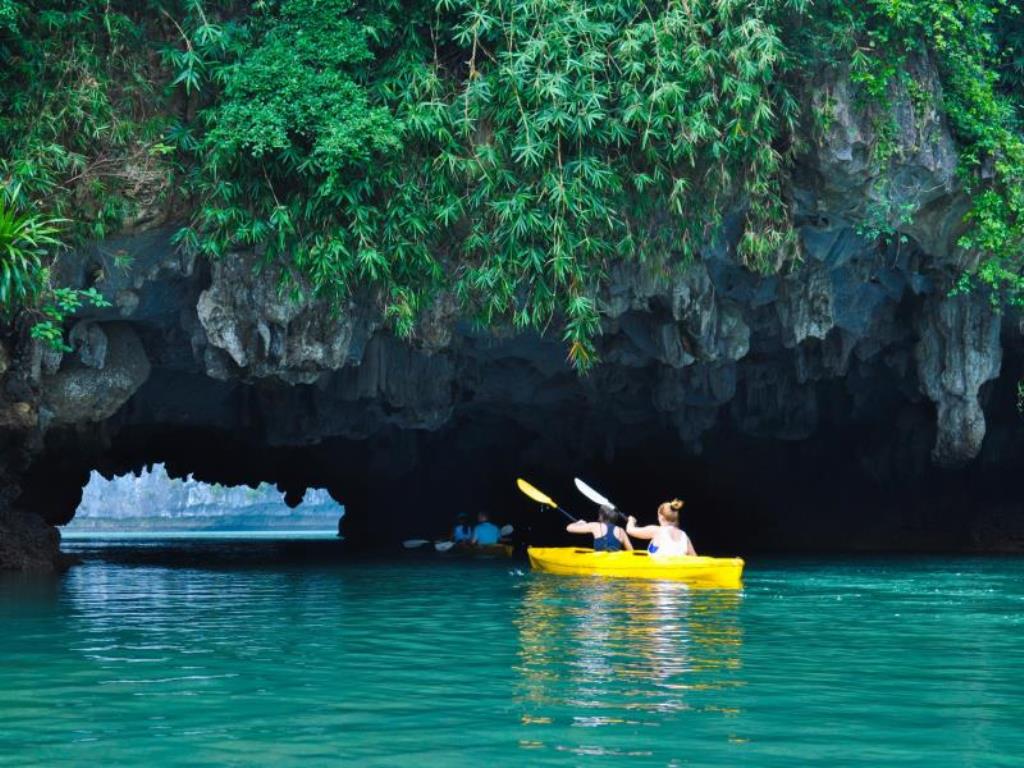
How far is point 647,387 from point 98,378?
12151 mm

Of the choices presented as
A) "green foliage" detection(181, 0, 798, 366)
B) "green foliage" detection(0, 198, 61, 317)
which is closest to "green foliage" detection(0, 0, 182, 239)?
"green foliage" detection(181, 0, 798, 366)

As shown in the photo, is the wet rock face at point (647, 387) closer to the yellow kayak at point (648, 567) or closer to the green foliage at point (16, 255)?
the green foliage at point (16, 255)

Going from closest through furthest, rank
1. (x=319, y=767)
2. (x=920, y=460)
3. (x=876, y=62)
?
1. (x=319, y=767)
2. (x=876, y=62)
3. (x=920, y=460)

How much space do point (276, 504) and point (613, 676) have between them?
106565mm

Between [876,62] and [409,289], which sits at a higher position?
[876,62]

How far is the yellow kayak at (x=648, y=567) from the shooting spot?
1573 centimetres

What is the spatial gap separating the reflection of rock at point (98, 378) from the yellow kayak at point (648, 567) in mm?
6627

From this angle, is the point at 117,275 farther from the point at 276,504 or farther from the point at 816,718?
the point at 276,504

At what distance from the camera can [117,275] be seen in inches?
670

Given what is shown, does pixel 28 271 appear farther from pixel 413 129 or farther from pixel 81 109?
pixel 413 129

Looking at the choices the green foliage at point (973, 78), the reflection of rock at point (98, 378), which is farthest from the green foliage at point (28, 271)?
the green foliage at point (973, 78)

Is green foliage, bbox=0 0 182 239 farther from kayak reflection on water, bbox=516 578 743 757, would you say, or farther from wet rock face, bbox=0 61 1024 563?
kayak reflection on water, bbox=516 578 743 757

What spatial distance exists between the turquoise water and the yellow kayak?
29 cm

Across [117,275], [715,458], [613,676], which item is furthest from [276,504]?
[613,676]
